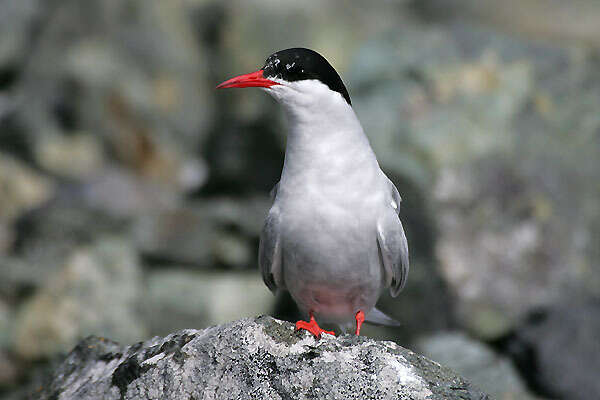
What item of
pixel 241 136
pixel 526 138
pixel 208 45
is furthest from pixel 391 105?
pixel 208 45

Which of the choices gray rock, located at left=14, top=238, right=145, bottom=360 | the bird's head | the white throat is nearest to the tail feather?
the white throat

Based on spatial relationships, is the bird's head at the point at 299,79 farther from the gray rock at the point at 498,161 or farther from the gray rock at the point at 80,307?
the gray rock at the point at 80,307

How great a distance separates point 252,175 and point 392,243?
567 cm

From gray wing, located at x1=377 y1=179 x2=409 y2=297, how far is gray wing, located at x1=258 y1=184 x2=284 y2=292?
21.9 inches

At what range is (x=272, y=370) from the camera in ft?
10.8

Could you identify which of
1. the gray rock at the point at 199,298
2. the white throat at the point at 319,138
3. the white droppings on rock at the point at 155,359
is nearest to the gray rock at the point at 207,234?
the gray rock at the point at 199,298

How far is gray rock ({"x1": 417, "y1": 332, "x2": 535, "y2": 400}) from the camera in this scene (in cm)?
652

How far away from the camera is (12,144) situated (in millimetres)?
10227

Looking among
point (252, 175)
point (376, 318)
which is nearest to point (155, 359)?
point (376, 318)

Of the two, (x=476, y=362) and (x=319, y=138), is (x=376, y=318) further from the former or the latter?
(x=476, y=362)

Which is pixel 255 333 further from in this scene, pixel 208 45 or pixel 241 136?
pixel 208 45

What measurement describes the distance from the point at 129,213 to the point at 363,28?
4.44 metres

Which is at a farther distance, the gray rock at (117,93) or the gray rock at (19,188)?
the gray rock at (117,93)

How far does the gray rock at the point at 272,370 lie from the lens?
10.6 ft
